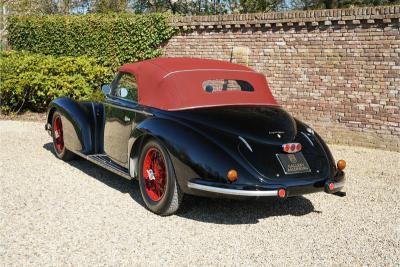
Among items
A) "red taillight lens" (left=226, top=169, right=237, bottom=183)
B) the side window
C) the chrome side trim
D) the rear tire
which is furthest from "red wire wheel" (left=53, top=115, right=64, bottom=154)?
"red taillight lens" (left=226, top=169, right=237, bottom=183)

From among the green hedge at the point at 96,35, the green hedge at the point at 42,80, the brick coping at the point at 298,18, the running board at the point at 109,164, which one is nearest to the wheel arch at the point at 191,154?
the running board at the point at 109,164

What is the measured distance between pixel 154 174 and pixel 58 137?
2790 mm

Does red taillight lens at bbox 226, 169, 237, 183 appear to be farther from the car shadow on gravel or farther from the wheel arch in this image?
the car shadow on gravel

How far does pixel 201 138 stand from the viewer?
4.67 m

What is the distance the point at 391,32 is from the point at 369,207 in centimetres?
447

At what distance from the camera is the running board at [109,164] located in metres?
5.52

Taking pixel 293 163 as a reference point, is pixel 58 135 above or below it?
below

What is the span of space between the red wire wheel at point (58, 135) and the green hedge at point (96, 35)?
5361 millimetres

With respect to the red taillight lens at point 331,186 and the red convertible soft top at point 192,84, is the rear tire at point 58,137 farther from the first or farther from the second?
the red taillight lens at point 331,186

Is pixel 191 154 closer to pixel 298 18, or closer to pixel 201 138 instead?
pixel 201 138

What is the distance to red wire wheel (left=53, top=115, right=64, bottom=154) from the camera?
7285mm

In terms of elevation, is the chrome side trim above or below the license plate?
below

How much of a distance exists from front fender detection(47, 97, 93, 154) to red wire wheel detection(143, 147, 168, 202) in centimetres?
150

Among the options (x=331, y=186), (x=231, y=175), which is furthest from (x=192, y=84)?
(x=331, y=186)
